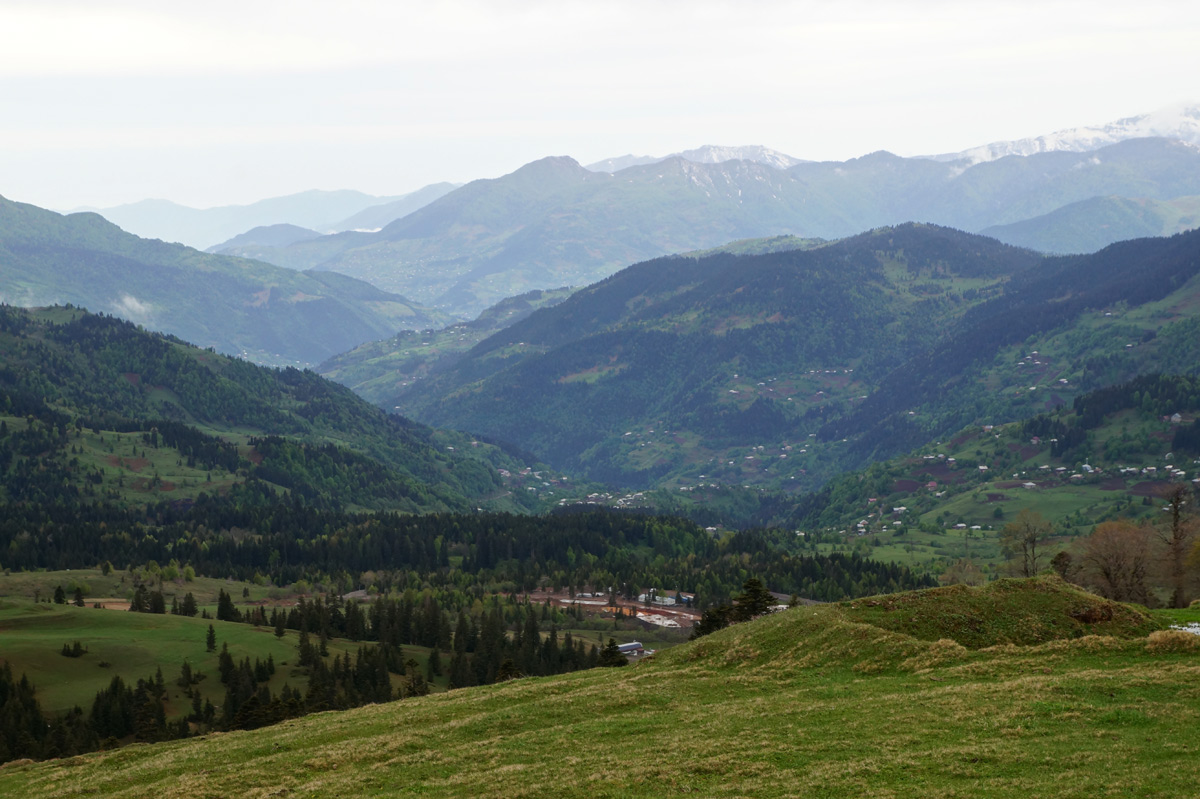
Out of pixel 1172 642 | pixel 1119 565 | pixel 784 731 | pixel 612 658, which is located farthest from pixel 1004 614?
pixel 1119 565

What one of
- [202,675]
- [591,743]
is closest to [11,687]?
[202,675]

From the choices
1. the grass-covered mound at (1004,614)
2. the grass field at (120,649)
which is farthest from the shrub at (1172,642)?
the grass field at (120,649)

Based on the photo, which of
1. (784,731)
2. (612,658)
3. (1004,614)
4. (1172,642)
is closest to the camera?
(784,731)

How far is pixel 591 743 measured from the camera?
67.6 m

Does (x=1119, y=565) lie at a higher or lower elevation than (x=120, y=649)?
higher

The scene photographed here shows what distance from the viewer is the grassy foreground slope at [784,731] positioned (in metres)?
54.8

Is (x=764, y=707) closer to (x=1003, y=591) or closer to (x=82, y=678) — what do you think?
(x=1003, y=591)

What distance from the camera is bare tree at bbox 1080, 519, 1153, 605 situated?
142m

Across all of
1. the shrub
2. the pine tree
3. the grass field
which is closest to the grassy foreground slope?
the shrub

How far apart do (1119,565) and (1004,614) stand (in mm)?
67545

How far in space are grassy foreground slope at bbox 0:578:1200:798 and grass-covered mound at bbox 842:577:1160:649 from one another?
1.10ft

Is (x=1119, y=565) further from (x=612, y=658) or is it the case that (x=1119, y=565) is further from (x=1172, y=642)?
(x=1172, y=642)

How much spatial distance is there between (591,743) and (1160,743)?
106ft

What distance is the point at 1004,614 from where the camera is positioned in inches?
3388
